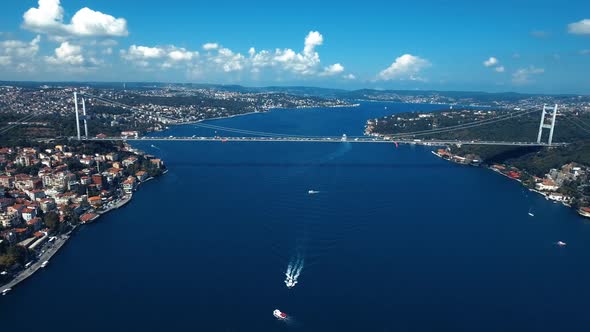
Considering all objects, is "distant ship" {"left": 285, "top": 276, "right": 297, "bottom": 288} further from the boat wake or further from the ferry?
the ferry

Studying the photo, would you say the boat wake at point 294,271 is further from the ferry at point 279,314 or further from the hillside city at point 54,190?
the hillside city at point 54,190

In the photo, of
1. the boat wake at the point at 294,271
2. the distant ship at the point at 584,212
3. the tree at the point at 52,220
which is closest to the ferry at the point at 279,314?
the boat wake at the point at 294,271

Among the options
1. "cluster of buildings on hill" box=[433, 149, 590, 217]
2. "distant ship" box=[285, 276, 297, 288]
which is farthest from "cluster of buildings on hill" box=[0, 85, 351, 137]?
"cluster of buildings on hill" box=[433, 149, 590, 217]

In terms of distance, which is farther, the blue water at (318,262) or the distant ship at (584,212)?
the distant ship at (584,212)

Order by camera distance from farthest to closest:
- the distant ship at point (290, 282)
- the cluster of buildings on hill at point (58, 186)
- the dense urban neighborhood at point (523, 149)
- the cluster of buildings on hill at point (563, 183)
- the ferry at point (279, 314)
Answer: the dense urban neighborhood at point (523, 149), the cluster of buildings on hill at point (563, 183), the cluster of buildings on hill at point (58, 186), the distant ship at point (290, 282), the ferry at point (279, 314)

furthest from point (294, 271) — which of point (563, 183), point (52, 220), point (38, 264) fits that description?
point (563, 183)
